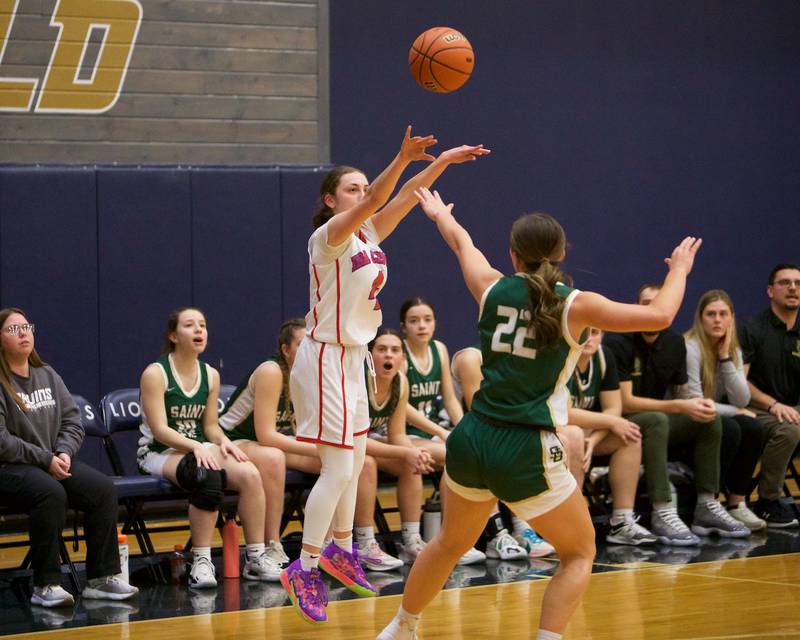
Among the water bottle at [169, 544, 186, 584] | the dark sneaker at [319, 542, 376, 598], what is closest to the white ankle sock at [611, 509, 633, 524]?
the dark sneaker at [319, 542, 376, 598]

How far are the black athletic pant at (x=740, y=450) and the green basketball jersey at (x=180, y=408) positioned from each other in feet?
10.8

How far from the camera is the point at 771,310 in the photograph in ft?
27.7

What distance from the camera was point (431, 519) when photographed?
730cm

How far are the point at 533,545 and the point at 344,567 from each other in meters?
1.77

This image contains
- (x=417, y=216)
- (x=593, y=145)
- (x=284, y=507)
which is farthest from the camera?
(x=593, y=145)

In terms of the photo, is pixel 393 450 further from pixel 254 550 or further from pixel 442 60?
pixel 442 60

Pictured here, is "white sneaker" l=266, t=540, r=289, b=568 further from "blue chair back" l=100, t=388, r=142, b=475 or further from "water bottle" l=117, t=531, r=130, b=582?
"blue chair back" l=100, t=388, r=142, b=475

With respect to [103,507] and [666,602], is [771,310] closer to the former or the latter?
[666,602]

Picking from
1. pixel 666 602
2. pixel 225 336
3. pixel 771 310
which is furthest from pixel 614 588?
pixel 225 336

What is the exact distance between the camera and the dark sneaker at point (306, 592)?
5.16m

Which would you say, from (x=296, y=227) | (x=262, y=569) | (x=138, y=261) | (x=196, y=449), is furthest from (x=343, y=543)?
(x=296, y=227)

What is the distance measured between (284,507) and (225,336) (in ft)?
6.88

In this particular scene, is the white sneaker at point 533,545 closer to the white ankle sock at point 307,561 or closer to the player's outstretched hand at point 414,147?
the white ankle sock at point 307,561

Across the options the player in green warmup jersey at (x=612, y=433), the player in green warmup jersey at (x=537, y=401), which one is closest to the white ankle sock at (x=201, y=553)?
the player in green warmup jersey at (x=612, y=433)
